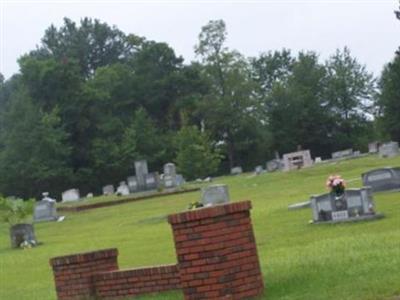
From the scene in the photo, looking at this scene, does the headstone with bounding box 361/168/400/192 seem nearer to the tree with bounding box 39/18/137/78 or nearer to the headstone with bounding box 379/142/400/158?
the headstone with bounding box 379/142/400/158

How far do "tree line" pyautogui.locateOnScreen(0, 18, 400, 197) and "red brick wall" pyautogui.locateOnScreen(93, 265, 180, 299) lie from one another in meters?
50.5

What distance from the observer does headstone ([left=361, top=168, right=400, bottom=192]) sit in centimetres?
2553

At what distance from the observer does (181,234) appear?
9.52 meters

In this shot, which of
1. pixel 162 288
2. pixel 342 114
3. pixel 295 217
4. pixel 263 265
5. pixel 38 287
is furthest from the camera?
pixel 342 114

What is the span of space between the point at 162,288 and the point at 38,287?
454 cm

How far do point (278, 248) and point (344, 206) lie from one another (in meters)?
4.29

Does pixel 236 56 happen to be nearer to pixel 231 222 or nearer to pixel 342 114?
pixel 342 114

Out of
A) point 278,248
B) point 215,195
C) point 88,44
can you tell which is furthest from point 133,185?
point 88,44

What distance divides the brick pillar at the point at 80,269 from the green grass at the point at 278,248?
103cm

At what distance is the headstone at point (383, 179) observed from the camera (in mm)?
25531

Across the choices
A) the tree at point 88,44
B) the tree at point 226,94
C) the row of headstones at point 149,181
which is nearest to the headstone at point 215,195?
the row of headstones at point 149,181

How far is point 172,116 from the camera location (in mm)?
84562

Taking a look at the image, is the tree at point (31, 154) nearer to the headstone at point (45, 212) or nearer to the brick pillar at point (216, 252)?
the headstone at point (45, 212)

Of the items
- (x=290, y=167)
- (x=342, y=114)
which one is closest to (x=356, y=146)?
(x=342, y=114)
